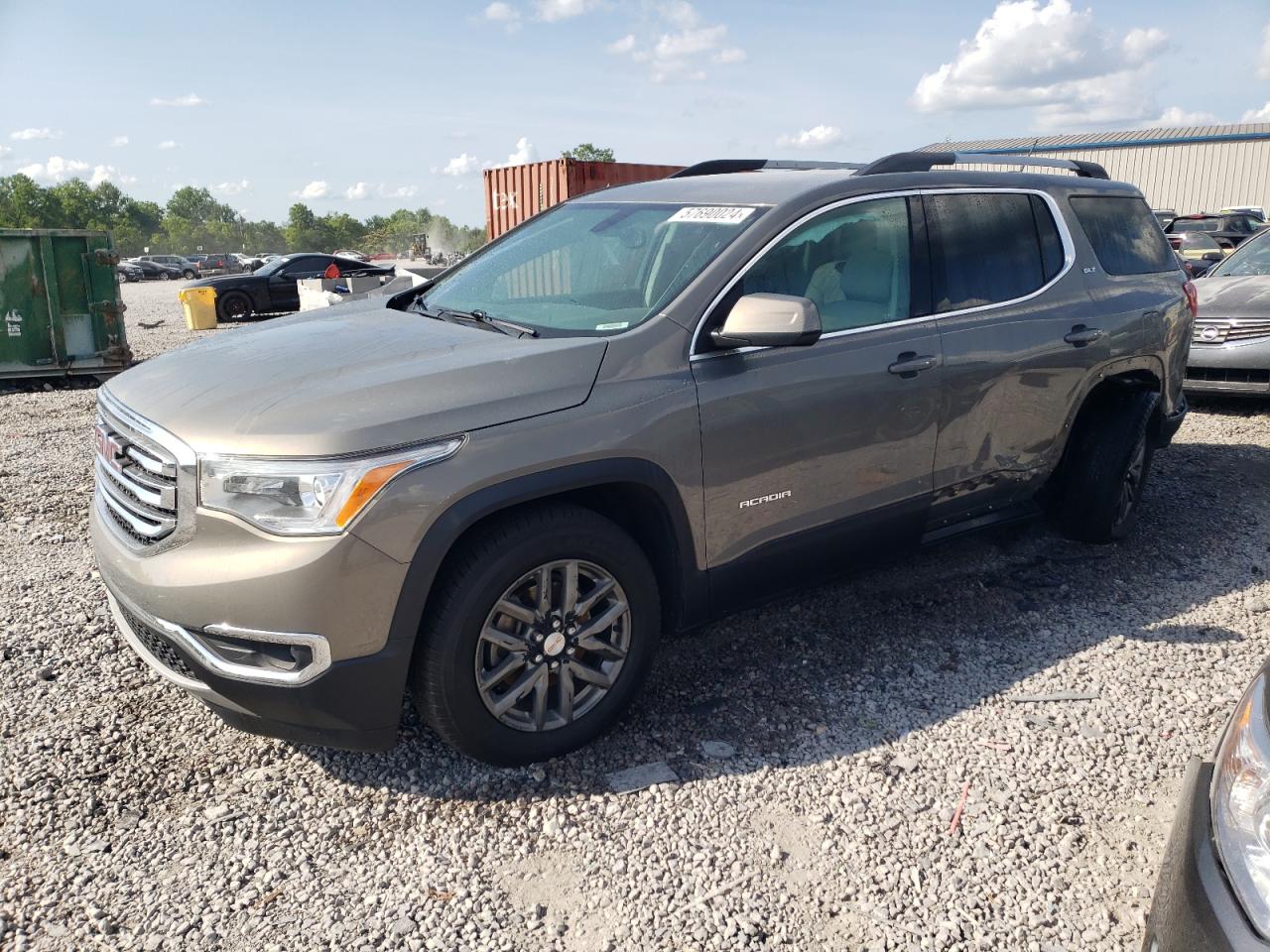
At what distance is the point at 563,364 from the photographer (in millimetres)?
2959

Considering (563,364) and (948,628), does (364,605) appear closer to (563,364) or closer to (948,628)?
(563,364)

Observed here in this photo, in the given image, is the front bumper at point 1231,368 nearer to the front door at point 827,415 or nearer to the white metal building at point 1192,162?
the front door at point 827,415

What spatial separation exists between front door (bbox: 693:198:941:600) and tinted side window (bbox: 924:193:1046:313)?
0.16 metres

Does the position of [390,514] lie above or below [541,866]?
above

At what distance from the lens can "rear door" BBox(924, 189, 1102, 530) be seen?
13.0 feet

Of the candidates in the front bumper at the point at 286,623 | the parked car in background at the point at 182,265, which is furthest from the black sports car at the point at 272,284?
Answer: the parked car in background at the point at 182,265

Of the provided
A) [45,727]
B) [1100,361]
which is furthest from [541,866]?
[1100,361]

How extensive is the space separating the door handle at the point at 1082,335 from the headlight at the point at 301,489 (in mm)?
3243

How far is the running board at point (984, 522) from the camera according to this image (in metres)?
4.12

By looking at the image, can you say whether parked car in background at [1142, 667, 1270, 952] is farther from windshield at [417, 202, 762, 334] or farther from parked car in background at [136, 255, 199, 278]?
parked car in background at [136, 255, 199, 278]

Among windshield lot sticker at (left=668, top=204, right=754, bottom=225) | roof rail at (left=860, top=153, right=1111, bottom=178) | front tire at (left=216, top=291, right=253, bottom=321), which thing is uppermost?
roof rail at (left=860, top=153, right=1111, bottom=178)

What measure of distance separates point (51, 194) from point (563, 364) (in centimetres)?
12635

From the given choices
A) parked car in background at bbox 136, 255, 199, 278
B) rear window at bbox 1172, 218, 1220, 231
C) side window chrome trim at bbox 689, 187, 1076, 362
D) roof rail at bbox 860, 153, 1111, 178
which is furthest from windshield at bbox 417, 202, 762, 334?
parked car in background at bbox 136, 255, 199, 278

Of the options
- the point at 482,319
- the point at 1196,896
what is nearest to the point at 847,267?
the point at 482,319
